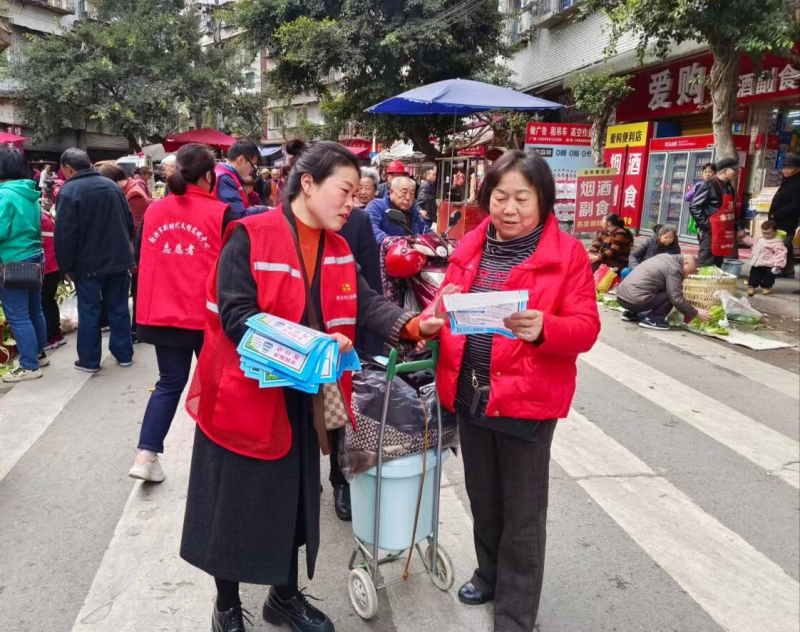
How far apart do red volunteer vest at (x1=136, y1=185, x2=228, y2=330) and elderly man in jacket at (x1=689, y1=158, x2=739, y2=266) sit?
6.93m

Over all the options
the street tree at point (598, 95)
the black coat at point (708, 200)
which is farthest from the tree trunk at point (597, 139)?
the black coat at point (708, 200)

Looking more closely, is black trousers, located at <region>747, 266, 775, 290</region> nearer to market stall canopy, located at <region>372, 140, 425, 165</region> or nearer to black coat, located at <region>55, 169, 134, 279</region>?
black coat, located at <region>55, 169, 134, 279</region>

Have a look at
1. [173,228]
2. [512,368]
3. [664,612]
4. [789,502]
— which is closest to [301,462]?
[512,368]

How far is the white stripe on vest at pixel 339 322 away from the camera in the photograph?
2.06 metres

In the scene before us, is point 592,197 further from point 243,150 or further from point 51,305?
point 51,305

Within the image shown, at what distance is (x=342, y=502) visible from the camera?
10.4 ft

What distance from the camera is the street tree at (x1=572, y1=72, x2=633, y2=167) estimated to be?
11.6 m

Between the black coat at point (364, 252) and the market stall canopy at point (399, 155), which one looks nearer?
the black coat at point (364, 252)

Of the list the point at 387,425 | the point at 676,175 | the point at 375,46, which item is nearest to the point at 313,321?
the point at 387,425

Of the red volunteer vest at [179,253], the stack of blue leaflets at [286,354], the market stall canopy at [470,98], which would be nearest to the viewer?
the stack of blue leaflets at [286,354]

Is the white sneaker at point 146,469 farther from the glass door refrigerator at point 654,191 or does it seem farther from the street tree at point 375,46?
the street tree at point 375,46

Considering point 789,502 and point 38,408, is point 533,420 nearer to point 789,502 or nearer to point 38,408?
point 789,502

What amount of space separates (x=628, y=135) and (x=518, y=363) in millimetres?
12458

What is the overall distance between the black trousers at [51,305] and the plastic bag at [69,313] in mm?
285
